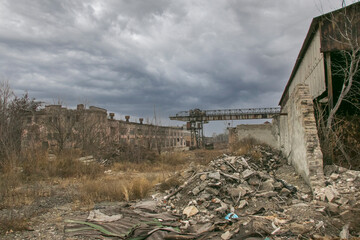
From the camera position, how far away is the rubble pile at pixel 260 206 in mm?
4469

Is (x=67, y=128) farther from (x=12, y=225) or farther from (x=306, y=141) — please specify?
(x=306, y=141)

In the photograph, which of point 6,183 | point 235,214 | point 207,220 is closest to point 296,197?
point 235,214

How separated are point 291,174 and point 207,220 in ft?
13.8

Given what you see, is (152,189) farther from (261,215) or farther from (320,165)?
(320,165)

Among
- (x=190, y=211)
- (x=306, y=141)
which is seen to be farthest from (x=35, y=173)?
(x=306, y=141)

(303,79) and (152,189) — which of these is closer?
(152,189)

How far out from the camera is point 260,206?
19.2ft

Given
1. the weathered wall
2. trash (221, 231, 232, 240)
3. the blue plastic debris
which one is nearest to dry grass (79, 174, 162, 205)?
the blue plastic debris

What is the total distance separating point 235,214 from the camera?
5.54 m

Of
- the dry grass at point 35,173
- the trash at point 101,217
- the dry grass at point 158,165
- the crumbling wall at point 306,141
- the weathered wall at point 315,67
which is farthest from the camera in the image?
the dry grass at point 158,165

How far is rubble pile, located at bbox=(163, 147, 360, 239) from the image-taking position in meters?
4.47

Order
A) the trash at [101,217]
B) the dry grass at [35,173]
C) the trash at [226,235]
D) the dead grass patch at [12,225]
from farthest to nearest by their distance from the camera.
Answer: the dry grass at [35,173]
the trash at [101,217]
the dead grass patch at [12,225]
the trash at [226,235]

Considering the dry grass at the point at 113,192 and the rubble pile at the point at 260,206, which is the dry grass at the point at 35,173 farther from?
the rubble pile at the point at 260,206

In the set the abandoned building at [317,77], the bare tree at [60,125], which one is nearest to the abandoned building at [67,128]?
the bare tree at [60,125]
